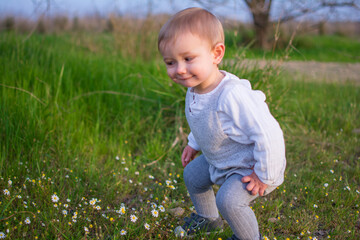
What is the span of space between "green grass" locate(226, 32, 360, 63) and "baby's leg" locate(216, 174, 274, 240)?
5.99ft

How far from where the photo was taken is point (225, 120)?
1.66 m

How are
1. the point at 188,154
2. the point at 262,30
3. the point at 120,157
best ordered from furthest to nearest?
the point at 262,30 → the point at 120,157 → the point at 188,154

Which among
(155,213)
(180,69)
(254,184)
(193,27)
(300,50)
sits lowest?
(155,213)

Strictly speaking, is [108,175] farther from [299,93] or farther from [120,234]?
[299,93]

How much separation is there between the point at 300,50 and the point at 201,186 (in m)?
2.09

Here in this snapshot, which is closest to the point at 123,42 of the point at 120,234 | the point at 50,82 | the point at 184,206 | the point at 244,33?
the point at 50,82

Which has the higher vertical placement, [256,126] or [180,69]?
[180,69]


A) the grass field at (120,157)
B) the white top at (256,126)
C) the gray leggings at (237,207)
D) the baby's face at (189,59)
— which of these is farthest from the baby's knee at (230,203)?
the baby's face at (189,59)

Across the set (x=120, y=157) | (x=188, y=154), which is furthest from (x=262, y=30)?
(x=188, y=154)

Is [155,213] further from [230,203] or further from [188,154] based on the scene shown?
[230,203]

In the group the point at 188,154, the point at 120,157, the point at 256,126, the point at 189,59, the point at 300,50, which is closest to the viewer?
the point at 256,126

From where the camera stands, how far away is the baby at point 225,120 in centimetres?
155

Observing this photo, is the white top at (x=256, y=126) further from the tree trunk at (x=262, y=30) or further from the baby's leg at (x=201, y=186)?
the tree trunk at (x=262, y=30)

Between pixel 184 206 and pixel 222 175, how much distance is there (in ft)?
2.23
